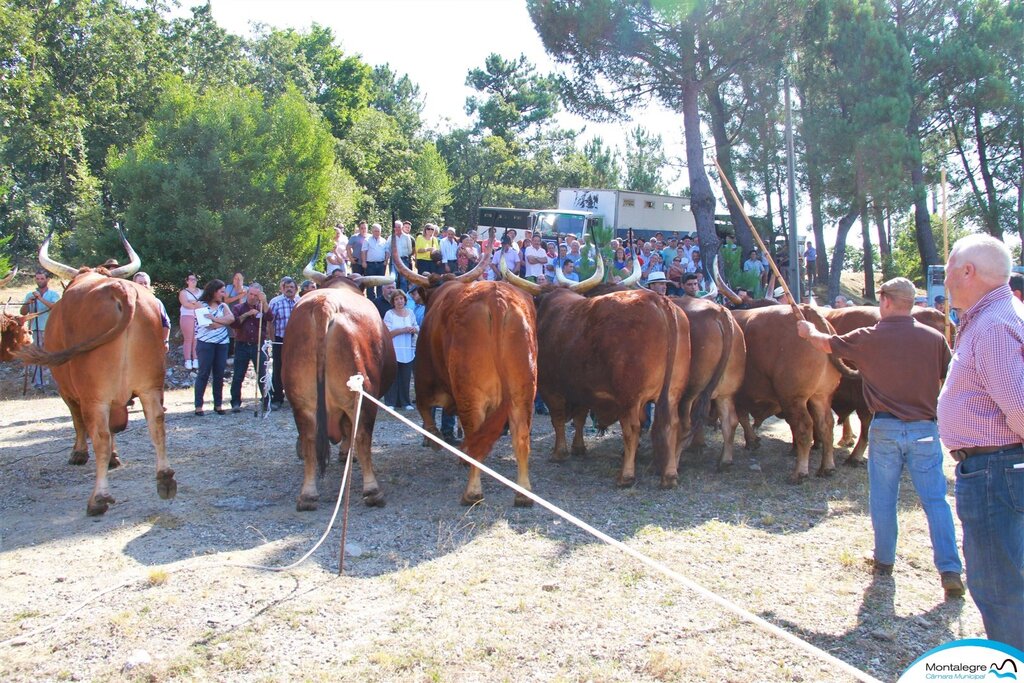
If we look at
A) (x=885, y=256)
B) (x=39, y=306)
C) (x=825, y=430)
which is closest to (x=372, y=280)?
(x=825, y=430)

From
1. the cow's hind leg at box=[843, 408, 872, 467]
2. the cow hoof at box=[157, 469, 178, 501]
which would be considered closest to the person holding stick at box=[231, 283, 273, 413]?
the cow hoof at box=[157, 469, 178, 501]

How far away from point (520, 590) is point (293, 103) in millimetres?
18427

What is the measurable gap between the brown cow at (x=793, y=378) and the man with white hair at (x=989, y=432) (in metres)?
4.18

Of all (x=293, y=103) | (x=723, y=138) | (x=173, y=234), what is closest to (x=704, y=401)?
(x=173, y=234)

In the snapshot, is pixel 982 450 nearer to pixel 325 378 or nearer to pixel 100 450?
pixel 325 378

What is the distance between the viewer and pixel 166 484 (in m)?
7.23

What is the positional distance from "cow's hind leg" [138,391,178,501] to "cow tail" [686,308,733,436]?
514cm

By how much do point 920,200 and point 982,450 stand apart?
23.7 metres

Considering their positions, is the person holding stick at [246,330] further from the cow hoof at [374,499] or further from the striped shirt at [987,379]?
the striped shirt at [987,379]

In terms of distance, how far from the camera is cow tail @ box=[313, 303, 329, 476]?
270 inches

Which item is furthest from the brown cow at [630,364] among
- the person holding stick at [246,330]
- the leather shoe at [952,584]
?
the person holding stick at [246,330]

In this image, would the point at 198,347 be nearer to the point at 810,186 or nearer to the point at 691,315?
the point at 691,315

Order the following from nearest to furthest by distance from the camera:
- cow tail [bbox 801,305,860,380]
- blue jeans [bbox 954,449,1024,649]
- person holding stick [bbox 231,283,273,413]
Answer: blue jeans [bbox 954,449,1024,649] → cow tail [bbox 801,305,860,380] → person holding stick [bbox 231,283,273,413]

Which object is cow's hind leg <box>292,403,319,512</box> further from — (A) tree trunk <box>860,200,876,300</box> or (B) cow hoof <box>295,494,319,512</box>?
(A) tree trunk <box>860,200,876,300</box>
